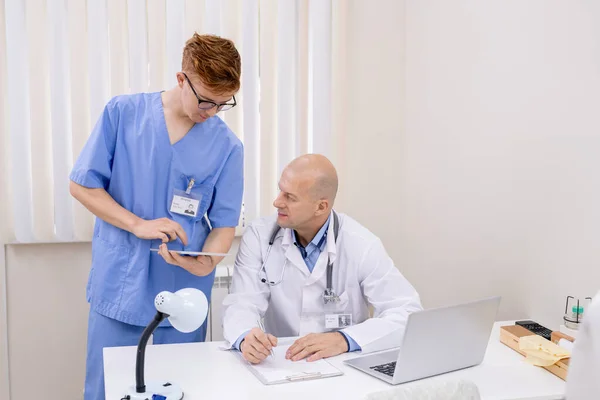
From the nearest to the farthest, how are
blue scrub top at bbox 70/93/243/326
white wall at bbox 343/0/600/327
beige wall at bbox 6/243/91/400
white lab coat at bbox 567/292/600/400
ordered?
white lab coat at bbox 567/292/600/400 → white wall at bbox 343/0/600/327 → blue scrub top at bbox 70/93/243/326 → beige wall at bbox 6/243/91/400

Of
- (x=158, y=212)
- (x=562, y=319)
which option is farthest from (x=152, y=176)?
(x=562, y=319)

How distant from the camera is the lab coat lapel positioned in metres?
2.16

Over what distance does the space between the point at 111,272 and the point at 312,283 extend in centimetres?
69

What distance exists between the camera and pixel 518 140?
7.50 ft

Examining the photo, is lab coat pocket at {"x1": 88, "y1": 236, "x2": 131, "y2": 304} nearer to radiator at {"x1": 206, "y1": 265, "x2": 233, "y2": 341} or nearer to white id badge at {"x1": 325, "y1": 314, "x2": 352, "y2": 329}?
white id badge at {"x1": 325, "y1": 314, "x2": 352, "y2": 329}

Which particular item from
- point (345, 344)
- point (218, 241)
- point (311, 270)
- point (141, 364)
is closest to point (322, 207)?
point (311, 270)

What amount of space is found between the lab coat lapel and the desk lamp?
0.63 meters

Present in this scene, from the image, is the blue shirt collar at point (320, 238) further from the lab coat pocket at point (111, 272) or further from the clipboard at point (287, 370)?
the lab coat pocket at point (111, 272)

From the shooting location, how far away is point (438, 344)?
1.69 metres

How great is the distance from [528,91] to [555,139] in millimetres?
231

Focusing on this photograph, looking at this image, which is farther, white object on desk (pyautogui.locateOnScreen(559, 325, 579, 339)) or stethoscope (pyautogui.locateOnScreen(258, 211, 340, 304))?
stethoscope (pyautogui.locateOnScreen(258, 211, 340, 304))

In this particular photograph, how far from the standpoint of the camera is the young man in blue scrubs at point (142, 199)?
210 centimetres

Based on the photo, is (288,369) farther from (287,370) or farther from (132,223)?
(132,223)

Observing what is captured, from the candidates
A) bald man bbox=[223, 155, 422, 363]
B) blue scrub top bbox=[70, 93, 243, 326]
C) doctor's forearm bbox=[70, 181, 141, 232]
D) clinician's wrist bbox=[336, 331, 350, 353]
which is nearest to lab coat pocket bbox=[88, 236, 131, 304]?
blue scrub top bbox=[70, 93, 243, 326]
